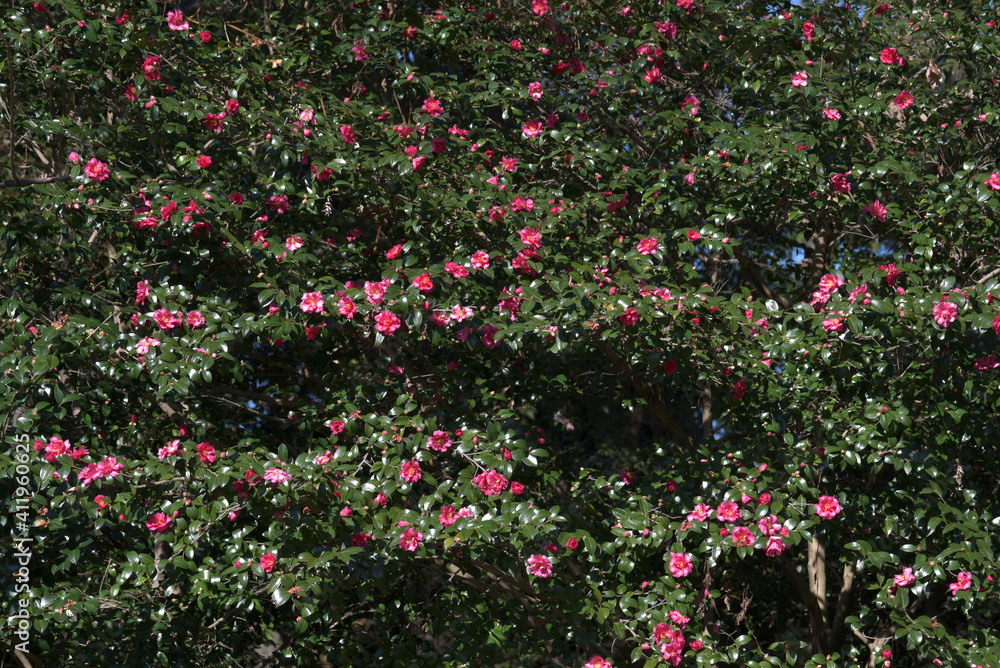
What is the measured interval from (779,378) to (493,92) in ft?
5.09

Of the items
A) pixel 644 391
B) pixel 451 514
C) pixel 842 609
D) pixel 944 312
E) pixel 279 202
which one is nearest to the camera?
pixel 944 312

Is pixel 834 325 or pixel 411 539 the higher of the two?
pixel 834 325

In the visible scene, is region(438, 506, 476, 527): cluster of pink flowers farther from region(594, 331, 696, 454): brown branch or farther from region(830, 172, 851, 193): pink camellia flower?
region(830, 172, 851, 193): pink camellia flower

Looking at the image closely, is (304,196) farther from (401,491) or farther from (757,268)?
(757,268)

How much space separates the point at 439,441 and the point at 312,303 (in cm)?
59

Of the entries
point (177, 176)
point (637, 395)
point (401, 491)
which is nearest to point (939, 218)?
point (637, 395)

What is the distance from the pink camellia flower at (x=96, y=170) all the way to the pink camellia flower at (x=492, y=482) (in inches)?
66.4

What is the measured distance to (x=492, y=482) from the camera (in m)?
2.66

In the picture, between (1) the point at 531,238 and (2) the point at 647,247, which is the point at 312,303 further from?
(2) the point at 647,247

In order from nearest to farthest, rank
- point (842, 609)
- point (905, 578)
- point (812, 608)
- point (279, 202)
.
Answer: point (905, 578)
point (279, 202)
point (812, 608)
point (842, 609)

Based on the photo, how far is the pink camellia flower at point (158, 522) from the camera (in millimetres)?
2674

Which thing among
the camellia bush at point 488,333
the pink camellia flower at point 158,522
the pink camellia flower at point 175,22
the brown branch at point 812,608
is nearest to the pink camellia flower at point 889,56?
the camellia bush at point 488,333

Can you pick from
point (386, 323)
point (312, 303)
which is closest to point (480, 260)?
point (386, 323)

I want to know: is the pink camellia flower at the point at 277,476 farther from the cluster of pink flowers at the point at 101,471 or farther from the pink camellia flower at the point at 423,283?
the pink camellia flower at the point at 423,283
